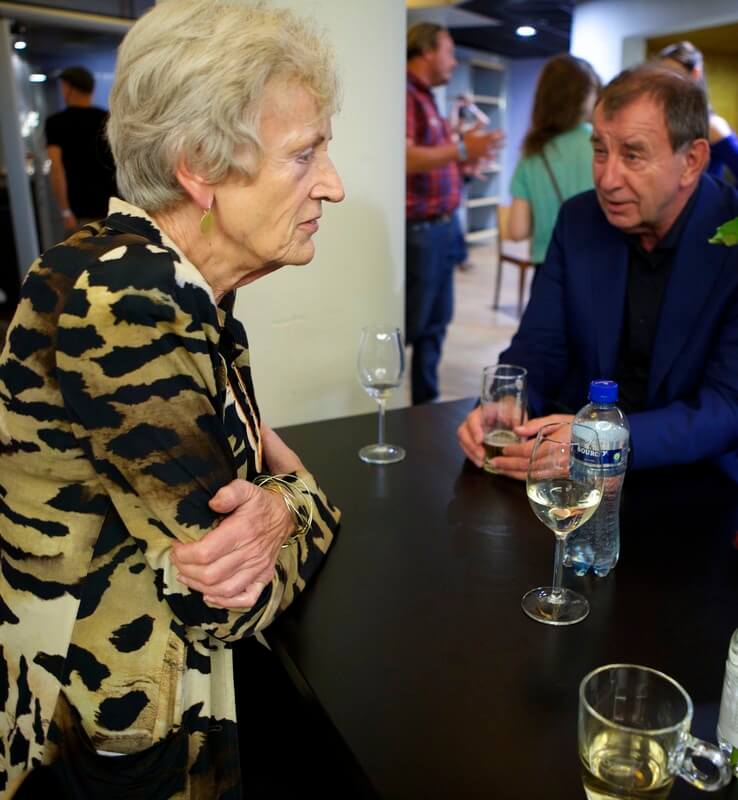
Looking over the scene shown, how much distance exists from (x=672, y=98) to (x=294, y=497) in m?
1.16

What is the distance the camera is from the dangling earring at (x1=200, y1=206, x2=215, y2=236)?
0.98 meters

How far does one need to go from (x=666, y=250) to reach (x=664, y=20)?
608cm

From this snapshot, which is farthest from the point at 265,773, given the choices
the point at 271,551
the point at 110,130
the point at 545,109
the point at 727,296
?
the point at 545,109

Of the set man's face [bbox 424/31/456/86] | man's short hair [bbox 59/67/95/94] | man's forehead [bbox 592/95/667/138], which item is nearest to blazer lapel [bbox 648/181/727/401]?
man's forehead [bbox 592/95/667/138]

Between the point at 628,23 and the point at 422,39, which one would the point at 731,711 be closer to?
the point at 422,39

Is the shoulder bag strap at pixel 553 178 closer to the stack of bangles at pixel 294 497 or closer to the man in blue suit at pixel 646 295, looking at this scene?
the man in blue suit at pixel 646 295

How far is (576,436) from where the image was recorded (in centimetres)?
102

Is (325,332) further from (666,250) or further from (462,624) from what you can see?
(462,624)

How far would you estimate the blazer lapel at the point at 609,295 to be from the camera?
1631 mm

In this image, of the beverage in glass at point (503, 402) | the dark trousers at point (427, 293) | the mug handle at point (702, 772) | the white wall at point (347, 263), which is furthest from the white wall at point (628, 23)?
the mug handle at point (702, 772)

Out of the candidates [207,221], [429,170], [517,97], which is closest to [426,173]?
[429,170]

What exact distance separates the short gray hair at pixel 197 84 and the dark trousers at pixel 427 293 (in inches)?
99.0

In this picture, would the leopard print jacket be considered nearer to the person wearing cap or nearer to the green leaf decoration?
the green leaf decoration

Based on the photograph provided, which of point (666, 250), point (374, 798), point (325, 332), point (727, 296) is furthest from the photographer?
point (325, 332)
